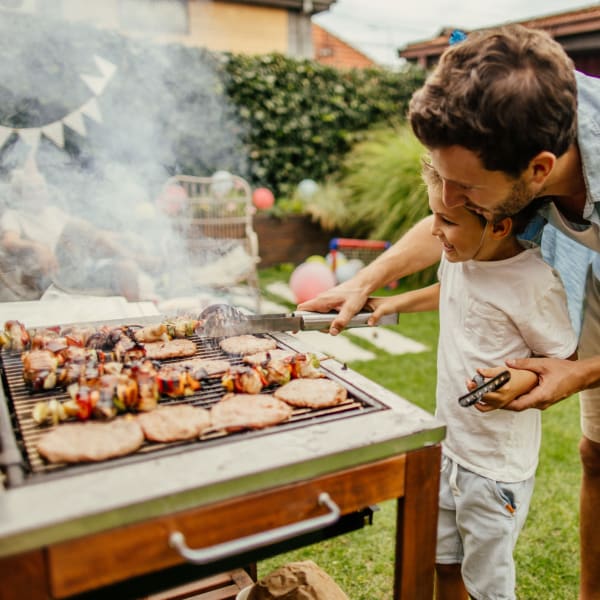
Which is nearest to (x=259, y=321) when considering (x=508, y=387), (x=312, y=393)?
Result: (x=312, y=393)

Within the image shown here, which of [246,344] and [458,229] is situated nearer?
[458,229]

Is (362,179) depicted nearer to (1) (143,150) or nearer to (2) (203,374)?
(1) (143,150)

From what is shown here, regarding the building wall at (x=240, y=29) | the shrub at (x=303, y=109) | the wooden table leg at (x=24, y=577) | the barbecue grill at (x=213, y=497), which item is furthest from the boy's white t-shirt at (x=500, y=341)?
the building wall at (x=240, y=29)

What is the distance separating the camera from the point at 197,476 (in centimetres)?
115

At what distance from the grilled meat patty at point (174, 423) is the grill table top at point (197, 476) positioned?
7 cm

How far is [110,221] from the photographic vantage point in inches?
236

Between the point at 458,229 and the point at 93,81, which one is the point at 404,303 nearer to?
the point at 458,229

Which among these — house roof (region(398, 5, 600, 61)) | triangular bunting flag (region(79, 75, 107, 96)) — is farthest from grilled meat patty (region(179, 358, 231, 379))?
house roof (region(398, 5, 600, 61))

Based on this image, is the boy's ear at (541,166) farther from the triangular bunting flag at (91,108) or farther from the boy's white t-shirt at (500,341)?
the triangular bunting flag at (91,108)

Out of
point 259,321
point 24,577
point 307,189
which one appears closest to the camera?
point 24,577

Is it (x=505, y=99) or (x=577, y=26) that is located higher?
(x=577, y=26)

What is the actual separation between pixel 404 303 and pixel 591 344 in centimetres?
78

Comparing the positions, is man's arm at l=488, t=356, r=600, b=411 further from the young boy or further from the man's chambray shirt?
the man's chambray shirt

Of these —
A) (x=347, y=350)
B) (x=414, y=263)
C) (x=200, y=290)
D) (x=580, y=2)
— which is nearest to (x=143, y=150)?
(x=200, y=290)
